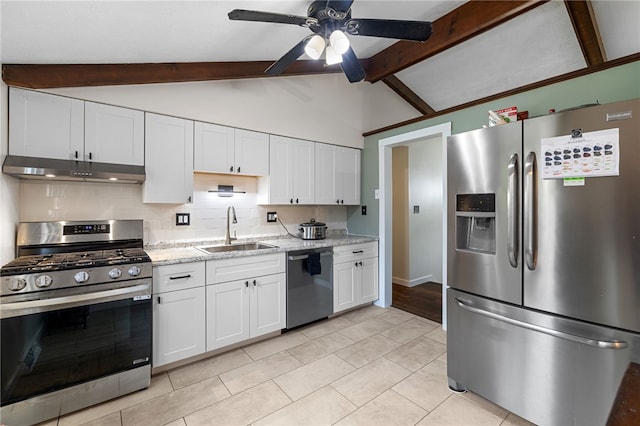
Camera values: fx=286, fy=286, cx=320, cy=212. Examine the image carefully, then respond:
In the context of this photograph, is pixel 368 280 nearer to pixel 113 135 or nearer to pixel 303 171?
pixel 303 171

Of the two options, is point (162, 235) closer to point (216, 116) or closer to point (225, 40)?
point (216, 116)

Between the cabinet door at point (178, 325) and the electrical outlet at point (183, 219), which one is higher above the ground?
the electrical outlet at point (183, 219)

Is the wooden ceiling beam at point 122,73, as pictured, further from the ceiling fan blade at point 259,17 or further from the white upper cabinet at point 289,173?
the ceiling fan blade at point 259,17

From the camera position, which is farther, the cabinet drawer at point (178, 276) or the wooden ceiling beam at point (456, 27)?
the cabinet drawer at point (178, 276)

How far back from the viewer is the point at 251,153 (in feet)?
9.97

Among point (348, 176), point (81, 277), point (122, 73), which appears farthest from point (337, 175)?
point (81, 277)

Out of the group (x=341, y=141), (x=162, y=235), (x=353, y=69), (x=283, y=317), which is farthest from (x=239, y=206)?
(x=353, y=69)

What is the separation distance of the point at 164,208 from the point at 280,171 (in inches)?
48.8

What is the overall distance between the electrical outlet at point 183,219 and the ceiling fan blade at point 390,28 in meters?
2.21

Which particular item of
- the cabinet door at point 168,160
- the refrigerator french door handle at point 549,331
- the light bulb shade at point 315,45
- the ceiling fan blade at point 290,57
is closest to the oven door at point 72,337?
the cabinet door at point 168,160

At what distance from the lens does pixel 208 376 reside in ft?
7.30

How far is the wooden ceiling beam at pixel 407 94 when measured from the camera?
3.30m

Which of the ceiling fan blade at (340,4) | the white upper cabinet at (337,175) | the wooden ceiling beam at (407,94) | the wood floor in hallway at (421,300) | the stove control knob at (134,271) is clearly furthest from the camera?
the white upper cabinet at (337,175)

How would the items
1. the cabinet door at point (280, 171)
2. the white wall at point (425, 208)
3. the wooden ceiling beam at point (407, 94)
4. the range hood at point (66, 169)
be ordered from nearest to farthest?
the range hood at point (66, 169) < the cabinet door at point (280, 171) < the wooden ceiling beam at point (407, 94) < the white wall at point (425, 208)
